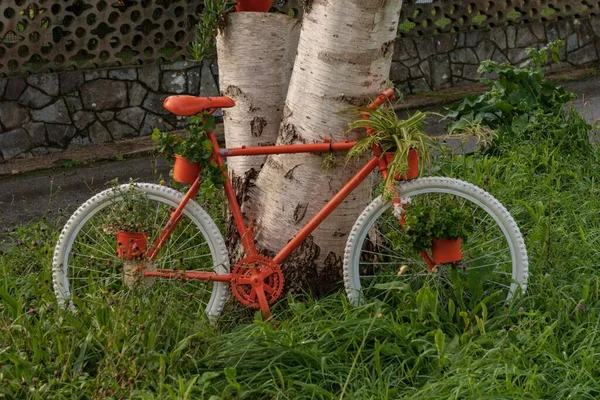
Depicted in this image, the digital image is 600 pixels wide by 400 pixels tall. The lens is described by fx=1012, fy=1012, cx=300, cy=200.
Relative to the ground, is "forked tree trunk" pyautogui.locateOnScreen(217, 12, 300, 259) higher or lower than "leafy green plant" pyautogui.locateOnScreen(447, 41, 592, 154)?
higher

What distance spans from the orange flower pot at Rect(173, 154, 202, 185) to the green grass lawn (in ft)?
1.78

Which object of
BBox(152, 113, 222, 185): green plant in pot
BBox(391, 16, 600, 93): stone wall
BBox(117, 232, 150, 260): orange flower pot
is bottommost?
BBox(391, 16, 600, 93): stone wall

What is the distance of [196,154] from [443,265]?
4.09ft

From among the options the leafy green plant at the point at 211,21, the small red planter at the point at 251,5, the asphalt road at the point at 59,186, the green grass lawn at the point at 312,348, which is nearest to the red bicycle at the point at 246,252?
the green grass lawn at the point at 312,348

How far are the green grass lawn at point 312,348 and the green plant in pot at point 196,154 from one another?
0.57m

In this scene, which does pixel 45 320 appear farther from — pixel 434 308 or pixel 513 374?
pixel 513 374

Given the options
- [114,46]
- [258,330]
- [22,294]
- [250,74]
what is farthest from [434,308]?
[114,46]

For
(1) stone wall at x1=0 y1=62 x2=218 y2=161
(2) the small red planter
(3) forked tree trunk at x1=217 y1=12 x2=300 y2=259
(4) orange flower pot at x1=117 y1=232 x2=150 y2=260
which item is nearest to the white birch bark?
(3) forked tree trunk at x1=217 y1=12 x2=300 y2=259

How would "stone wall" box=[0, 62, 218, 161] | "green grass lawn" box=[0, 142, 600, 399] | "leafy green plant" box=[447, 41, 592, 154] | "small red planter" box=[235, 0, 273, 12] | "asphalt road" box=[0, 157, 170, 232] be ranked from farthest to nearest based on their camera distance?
"stone wall" box=[0, 62, 218, 161] < "asphalt road" box=[0, 157, 170, 232] < "leafy green plant" box=[447, 41, 592, 154] < "small red planter" box=[235, 0, 273, 12] < "green grass lawn" box=[0, 142, 600, 399]

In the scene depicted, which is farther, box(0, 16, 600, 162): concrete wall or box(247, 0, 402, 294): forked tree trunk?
box(0, 16, 600, 162): concrete wall

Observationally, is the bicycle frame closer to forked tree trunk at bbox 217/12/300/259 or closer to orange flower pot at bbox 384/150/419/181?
orange flower pot at bbox 384/150/419/181

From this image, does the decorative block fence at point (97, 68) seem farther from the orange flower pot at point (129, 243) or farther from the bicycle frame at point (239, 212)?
the bicycle frame at point (239, 212)

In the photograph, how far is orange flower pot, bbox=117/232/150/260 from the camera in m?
4.60

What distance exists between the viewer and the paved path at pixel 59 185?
7406 mm
